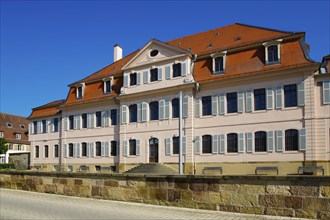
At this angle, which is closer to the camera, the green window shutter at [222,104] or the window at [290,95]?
the window at [290,95]

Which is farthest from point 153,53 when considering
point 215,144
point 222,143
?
point 222,143

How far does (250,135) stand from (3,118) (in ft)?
172

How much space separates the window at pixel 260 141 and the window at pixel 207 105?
426 cm

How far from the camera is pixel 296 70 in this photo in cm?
2436

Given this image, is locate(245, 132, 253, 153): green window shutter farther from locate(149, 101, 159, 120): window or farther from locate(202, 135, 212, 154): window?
locate(149, 101, 159, 120): window

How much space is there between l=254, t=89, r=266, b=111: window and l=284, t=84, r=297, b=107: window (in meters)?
1.55

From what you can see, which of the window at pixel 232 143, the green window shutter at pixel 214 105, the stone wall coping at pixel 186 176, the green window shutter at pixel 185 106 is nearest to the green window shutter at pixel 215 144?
the window at pixel 232 143

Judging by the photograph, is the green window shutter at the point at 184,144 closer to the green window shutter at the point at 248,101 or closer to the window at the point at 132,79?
the green window shutter at the point at 248,101

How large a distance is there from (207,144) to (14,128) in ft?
156

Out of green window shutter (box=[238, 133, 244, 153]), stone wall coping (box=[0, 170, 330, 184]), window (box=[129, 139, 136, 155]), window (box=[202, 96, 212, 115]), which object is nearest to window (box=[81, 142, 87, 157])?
window (box=[129, 139, 136, 155])

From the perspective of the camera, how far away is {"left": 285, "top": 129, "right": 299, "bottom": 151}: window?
958 inches

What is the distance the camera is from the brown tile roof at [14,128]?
62562 millimetres

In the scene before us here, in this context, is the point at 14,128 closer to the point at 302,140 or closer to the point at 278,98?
the point at 278,98

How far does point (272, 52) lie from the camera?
2589 cm
